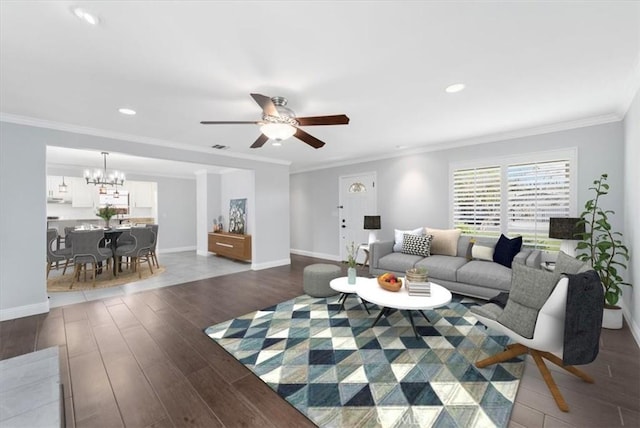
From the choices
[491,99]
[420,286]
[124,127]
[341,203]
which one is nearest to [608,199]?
[491,99]

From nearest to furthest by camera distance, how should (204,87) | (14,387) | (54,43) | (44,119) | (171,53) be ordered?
(14,387), (54,43), (171,53), (204,87), (44,119)

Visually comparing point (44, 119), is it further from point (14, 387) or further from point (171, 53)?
point (14, 387)

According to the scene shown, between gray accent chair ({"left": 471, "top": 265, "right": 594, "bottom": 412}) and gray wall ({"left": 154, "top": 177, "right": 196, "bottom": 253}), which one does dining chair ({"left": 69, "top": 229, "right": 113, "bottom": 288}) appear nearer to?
gray wall ({"left": 154, "top": 177, "right": 196, "bottom": 253})

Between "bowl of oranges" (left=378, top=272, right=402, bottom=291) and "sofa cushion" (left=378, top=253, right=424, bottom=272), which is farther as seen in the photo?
"sofa cushion" (left=378, top=253, right=424, bottom=272)

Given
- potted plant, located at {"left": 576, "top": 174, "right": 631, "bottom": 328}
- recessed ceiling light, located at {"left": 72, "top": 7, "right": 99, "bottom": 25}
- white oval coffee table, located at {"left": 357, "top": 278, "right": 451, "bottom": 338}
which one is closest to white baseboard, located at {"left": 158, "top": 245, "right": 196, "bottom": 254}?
white oval coffee table, located at {"left": 357, "top": 278, "right": 451, "bottom": 338}

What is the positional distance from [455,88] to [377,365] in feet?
9.10

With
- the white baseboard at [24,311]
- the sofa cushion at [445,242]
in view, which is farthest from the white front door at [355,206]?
the white baseboard at [24,311]

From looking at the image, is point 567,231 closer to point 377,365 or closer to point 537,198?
point 537,198

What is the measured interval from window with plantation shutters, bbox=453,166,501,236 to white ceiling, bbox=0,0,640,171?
1.09 metres

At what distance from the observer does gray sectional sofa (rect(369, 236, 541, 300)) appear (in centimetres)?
351

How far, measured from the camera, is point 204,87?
2.58 metres

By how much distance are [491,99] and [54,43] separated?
4.03 metres

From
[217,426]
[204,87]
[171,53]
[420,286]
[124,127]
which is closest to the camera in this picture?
[217,426]

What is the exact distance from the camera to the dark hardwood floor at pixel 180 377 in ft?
5.59
